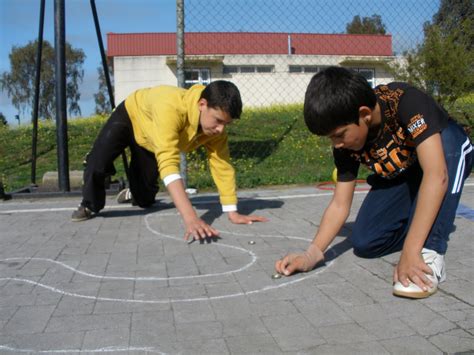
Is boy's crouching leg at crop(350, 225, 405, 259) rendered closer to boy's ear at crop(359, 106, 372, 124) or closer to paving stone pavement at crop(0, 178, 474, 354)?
paving stone pavement at crop(0, 178, 474, 354)

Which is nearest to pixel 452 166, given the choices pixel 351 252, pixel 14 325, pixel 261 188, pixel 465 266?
pixel 465 266

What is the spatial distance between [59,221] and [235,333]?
2959mm

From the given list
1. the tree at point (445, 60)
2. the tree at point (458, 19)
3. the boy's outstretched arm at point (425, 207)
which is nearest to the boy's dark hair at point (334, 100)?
the boy's outstretched arm at point (425, 207)

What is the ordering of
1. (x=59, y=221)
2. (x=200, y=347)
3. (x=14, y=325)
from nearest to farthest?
(x=200, y=347)
(x=14, y=325)
(x=59, y=221)

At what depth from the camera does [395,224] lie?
9.65 feet

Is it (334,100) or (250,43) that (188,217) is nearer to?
(334,100)

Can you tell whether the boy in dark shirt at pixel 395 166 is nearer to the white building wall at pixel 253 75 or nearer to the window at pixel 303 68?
the white building wall at pixel 253 75

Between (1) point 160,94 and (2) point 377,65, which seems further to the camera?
(2) point 377,65

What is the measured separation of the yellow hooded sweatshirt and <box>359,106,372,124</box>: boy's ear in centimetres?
148

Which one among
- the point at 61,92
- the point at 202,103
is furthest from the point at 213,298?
the point at 61,92

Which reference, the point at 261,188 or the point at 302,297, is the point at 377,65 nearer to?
the point at 261,188

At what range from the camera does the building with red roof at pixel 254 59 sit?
11.0 metres

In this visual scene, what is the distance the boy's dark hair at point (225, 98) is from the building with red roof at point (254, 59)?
4690 millimetres

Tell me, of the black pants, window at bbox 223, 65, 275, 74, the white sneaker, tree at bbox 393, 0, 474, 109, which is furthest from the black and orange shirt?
window at bbox 223, 65, 275, 74
